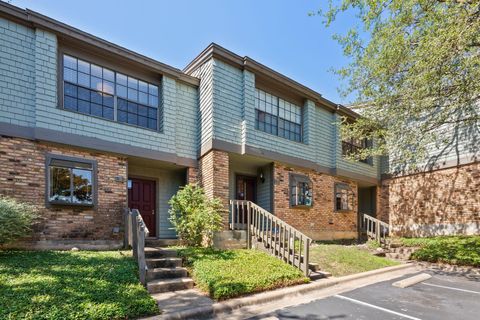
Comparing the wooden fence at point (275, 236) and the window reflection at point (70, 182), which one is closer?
the wooden fence at point (275, 236)

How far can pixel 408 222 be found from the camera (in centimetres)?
1544

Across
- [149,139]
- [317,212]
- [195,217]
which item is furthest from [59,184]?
[317,212]

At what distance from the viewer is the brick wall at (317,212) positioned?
480 inches

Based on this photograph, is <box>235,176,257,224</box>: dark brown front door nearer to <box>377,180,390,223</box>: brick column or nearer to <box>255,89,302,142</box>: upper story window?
<box>255,89,302,142</box>: upper story window

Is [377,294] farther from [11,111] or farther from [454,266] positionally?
[11,111]

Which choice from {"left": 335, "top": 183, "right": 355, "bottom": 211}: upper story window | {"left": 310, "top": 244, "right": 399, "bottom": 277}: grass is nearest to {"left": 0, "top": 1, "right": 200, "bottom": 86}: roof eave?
{"left": 310, "top": 244, "right": 399, "bottom": 277}: grass

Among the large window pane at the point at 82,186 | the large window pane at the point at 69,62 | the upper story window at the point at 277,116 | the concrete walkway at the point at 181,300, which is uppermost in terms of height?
the large window pane at the point at 69,62

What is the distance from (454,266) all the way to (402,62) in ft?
22.1

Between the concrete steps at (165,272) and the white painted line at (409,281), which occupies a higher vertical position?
the concrete steps at (165,272)

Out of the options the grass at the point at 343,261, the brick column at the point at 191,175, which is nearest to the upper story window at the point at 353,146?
the grass at the point at 343,261

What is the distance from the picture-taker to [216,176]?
407 inches

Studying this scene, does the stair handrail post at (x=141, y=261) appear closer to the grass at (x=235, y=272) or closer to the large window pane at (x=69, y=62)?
the grass at (x=235, y=272)

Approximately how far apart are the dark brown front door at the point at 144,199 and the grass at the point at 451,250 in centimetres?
964

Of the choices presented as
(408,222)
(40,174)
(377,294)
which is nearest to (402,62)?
(377,294)
